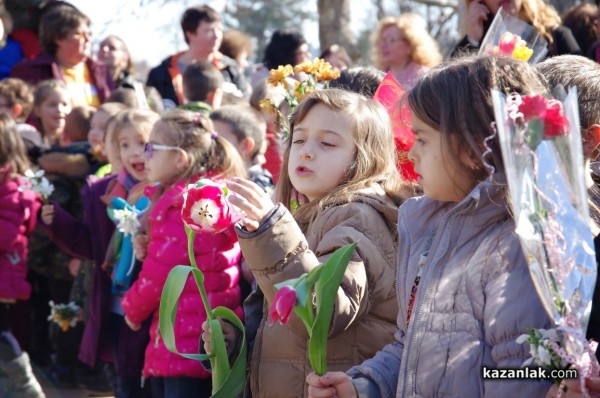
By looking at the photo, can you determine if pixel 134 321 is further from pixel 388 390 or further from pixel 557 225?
pixel 557 225

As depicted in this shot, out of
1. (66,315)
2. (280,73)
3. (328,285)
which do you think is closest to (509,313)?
(328,285)

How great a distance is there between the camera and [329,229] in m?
3.36

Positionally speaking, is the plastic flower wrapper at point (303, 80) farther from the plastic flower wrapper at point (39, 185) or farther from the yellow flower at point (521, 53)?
the plastic flower wrapper at point (39, 185)

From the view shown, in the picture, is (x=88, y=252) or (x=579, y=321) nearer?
(x=579, y=321)

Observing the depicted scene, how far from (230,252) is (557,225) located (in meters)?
2.56

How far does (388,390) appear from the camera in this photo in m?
2.78

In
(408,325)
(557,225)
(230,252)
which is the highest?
(557,225)

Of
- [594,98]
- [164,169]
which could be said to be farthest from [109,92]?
[594,98]

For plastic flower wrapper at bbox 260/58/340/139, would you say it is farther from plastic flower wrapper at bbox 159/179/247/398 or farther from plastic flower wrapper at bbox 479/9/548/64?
plastic flower wrapper at bbox 159/179/247/398

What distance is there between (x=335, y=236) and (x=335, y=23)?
9.64m

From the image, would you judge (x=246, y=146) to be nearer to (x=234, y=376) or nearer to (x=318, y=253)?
(x=318, y=253)

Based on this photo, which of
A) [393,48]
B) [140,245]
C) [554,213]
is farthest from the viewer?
[393,48]

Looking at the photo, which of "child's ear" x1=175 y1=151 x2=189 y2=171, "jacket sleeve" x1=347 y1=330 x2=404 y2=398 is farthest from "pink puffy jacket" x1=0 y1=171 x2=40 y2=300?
"jacket sleeve" x1=347 y1=330 x2=404 y2=398

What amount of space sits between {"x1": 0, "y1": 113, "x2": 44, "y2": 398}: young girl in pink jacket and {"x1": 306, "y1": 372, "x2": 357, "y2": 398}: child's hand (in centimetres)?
402
